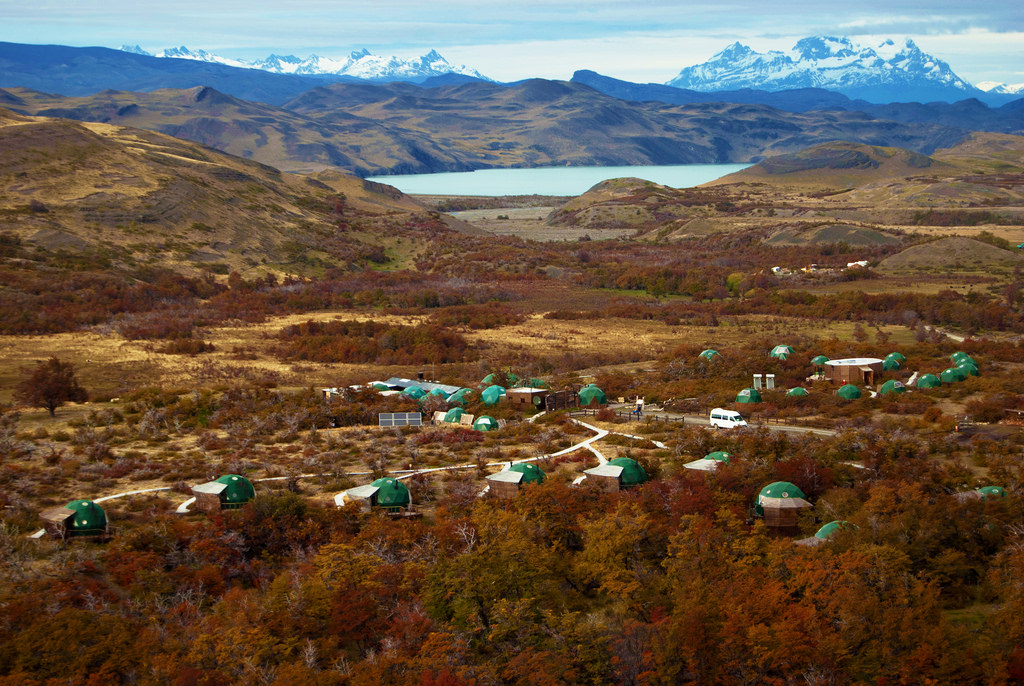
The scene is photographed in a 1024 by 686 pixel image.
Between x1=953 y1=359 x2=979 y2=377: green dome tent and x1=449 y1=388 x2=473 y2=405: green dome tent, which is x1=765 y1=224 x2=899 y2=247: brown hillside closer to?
x1=953 y1=359 x2=979 y2=377: green dome tent

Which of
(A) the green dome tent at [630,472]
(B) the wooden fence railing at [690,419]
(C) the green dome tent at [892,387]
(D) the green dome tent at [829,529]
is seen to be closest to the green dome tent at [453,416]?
(B) the wooden fence railing at [690,419]

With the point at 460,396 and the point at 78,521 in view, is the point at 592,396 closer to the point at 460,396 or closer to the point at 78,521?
the point at 460,396

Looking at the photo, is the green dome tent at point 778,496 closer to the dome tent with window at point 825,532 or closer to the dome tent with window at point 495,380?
the dome tent with window at point 825,532

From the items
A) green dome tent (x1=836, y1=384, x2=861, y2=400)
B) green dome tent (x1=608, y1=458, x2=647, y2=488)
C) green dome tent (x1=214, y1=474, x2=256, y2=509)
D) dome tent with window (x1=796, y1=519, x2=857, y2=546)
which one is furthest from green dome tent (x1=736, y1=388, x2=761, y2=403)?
green dome tent (x1=214, y1=474, x2=256, y2=509)

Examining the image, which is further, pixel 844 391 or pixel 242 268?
pixel 242 268

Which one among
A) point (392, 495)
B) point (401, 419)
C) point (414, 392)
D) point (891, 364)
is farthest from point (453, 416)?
point (891, 364)

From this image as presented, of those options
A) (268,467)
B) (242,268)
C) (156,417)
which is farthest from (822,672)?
(242,268)

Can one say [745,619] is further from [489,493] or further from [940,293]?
[940,293]
